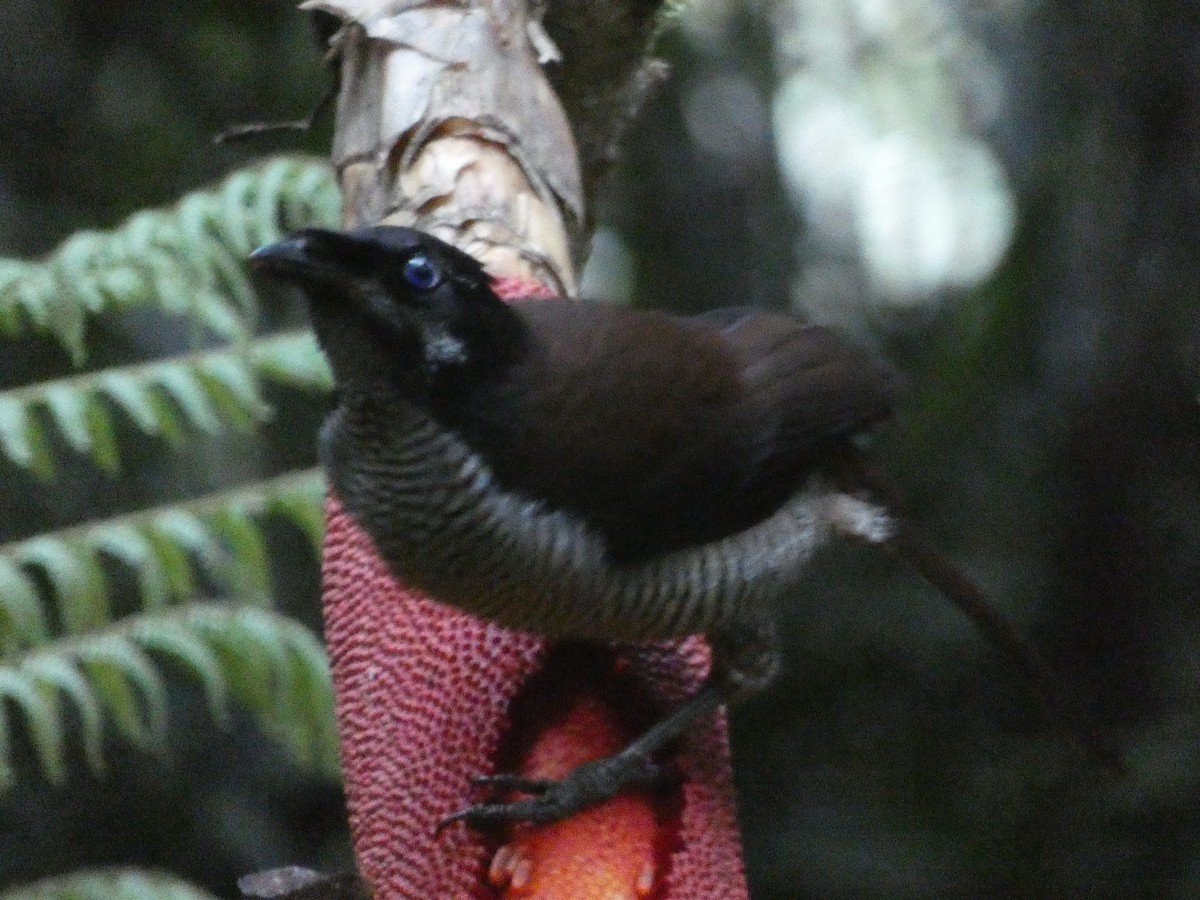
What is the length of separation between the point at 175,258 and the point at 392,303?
1.12 metres

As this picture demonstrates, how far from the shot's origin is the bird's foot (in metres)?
1.71

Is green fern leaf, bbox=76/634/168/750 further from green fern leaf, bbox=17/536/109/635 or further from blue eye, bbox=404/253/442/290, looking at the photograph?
blue eye, bbox=404/253/442/290

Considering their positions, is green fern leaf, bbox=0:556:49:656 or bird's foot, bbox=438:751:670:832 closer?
bird's foot, bbox=438:751:670:832

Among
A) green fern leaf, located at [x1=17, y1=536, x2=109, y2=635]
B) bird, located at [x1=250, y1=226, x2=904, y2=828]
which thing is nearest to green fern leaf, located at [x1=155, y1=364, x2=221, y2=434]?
green fern leaf, located at [x1=17, y1=536, x2=109, y2=635]

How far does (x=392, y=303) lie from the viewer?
1554mm

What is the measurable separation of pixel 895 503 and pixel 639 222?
7.74ft

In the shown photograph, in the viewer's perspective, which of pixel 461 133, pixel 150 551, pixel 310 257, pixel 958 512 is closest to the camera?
pixel 310 257

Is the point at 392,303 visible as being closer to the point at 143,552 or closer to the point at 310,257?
the point at 310,257

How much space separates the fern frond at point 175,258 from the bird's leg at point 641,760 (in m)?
0.86

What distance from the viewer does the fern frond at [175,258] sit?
243cm

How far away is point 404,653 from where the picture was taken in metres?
1.89

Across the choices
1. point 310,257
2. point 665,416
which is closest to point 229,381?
point 665,416

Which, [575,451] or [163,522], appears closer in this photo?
[575,451]

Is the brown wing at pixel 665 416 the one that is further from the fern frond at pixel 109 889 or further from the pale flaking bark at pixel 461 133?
the fern frond at pixel 109 889
